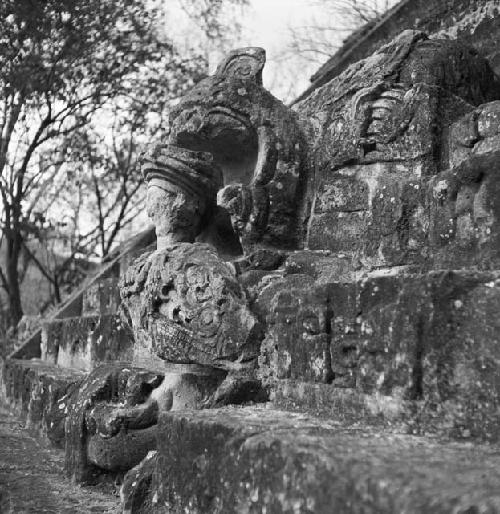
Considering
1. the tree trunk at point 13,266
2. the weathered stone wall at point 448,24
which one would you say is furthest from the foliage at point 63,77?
the weathered stone wall at point 448,24

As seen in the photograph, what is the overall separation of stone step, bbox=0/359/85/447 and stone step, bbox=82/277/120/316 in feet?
1.85

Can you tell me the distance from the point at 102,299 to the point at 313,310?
399 cm

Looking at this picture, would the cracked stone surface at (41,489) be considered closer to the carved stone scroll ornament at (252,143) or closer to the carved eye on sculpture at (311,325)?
the carved eye on sculpture at (311,325)

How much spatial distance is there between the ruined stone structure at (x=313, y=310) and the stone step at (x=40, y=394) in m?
0.03

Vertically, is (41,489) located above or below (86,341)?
below

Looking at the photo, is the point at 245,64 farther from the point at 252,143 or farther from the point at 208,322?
the point at 208,322

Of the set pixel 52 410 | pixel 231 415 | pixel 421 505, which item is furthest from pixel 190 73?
pixel 421 505

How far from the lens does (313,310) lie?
194 cm

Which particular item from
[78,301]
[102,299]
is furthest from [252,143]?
[78,301]

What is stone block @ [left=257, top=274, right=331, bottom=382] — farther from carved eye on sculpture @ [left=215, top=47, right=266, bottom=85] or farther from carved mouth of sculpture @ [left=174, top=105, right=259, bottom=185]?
carved eye on sculpture @ [left=215, top=47, right=266, bottom=85]

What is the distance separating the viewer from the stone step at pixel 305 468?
111cm

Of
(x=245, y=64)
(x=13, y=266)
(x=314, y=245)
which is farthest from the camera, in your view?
(x=13, y=266)

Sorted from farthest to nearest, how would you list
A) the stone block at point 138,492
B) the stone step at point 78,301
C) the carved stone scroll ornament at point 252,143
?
the stone step at point 78,301
the carved stone scroll ornament at point 252,143
the stone block at point 138,492

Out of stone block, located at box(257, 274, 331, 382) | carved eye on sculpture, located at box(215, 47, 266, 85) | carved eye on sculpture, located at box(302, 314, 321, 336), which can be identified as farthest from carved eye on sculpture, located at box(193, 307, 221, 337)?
carved eye on sculpture, located at box(215, 47, 266, 85)
